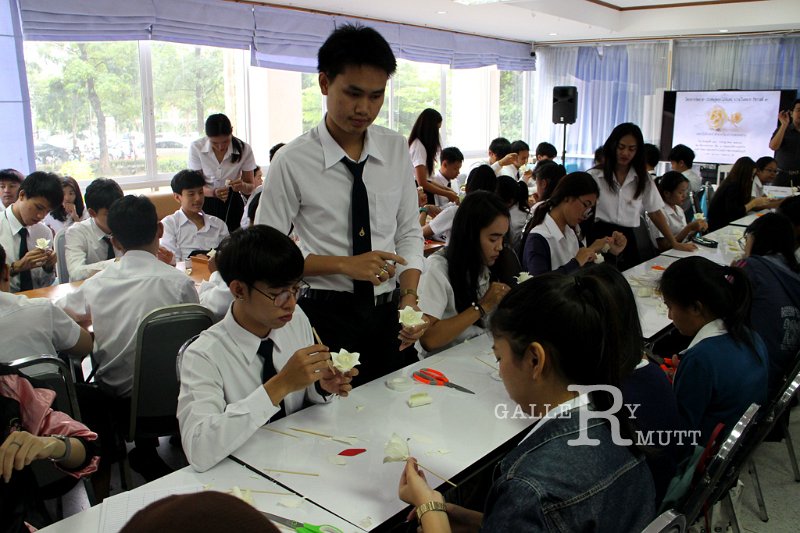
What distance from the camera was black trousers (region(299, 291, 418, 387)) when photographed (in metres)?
2.32

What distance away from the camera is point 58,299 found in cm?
335

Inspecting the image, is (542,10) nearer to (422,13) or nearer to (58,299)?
(422,13)

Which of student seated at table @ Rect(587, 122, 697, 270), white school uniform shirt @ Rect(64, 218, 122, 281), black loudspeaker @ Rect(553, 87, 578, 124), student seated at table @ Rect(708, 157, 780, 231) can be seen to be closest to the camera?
white school uniform shirt @ Rect(64, 218, 122, 281)

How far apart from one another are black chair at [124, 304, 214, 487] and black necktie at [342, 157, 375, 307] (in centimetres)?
76

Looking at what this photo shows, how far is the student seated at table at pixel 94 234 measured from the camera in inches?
161

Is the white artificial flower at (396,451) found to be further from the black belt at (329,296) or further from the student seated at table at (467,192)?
the student seated at table at (467,192)

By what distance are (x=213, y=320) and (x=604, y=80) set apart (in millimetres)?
10855

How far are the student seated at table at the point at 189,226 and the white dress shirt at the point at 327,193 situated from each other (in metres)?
2.52

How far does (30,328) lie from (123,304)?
405 millimetres

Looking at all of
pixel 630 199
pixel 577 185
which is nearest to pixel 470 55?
pixel 630 199

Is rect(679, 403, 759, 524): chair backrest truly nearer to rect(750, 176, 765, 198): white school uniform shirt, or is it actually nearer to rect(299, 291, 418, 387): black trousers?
rect(299, 291, 418, 387): black trousers

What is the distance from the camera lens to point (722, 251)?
15.7 feet

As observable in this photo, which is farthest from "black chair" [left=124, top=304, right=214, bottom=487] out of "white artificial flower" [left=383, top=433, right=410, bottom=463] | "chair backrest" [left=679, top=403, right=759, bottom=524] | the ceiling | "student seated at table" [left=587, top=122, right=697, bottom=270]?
the ceiling

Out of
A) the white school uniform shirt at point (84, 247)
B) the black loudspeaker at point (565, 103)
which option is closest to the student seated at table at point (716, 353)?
the white school uniform shirt at point (84, 247)
